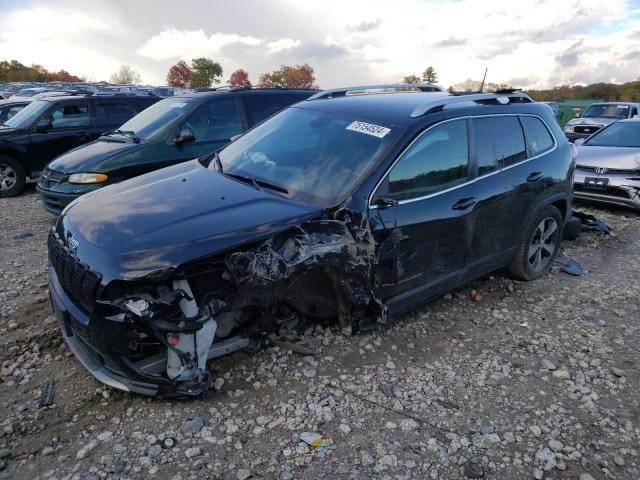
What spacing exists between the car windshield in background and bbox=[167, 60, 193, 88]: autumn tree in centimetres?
7466

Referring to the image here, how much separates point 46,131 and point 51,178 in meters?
2.90

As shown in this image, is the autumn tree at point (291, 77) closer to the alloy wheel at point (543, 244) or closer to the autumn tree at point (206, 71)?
the autumn tree at point (206, 71)

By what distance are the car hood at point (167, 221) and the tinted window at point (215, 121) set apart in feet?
11.0

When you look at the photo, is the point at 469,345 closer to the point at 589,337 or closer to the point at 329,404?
the point at 589,337

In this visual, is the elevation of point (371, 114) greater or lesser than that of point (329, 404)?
greater

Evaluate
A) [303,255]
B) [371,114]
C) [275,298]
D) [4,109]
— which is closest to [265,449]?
[275,298]

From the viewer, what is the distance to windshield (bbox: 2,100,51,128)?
8.54 m

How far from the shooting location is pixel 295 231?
3.07 m

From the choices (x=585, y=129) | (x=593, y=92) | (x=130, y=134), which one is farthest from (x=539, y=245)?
(x=593, y=92)

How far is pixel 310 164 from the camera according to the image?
360 cm

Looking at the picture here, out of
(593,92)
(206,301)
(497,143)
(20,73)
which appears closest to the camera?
(206,301)

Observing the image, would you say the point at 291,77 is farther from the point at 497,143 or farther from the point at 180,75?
the point at 497,143

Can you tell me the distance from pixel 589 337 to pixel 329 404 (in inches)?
91.0

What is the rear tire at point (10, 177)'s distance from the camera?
8.45 metres
